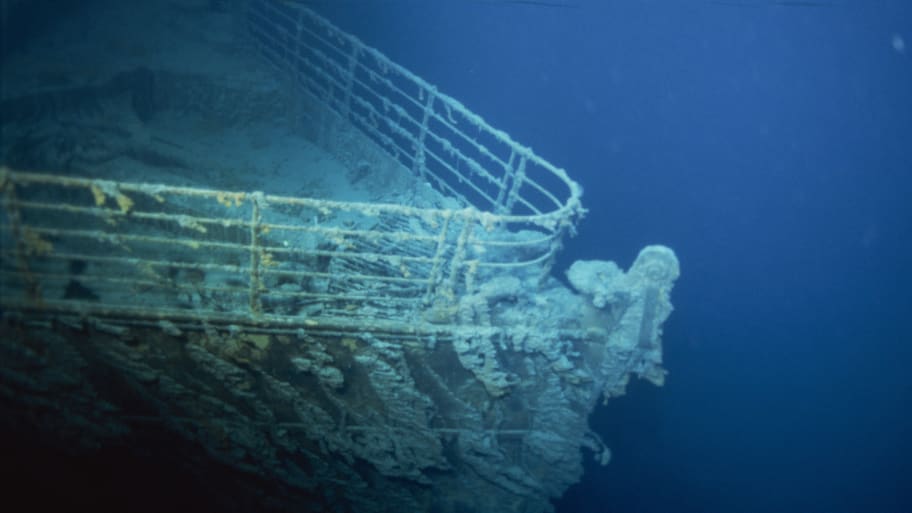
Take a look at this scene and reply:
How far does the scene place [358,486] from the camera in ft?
14.9

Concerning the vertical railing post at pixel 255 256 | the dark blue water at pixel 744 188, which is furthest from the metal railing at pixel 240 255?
the dark blue water at pixel 744 188

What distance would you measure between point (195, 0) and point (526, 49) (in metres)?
18.6

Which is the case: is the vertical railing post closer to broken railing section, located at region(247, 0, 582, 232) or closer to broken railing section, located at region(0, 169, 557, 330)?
broken railing section, located at region(0, 169, 557, 330)

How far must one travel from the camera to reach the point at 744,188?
22.0 meters

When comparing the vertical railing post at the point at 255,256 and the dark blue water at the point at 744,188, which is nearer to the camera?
the vertical railing post at the point at 255,256

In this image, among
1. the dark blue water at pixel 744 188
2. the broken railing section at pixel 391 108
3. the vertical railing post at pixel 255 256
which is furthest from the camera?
the dark blue water at pixel 744 188

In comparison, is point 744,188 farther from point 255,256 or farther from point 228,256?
point 255,256

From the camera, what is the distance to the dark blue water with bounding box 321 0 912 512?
14.0 metres

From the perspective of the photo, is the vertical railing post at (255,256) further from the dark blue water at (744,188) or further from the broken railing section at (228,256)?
the dark blue water at (744,188)

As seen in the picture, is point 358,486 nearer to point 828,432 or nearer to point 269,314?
point 269,314

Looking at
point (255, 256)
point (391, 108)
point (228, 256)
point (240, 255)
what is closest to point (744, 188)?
point (391, 108)

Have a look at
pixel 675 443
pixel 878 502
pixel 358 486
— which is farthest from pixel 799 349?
pixel 358 486

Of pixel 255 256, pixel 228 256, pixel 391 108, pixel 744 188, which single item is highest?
pixel 744 188

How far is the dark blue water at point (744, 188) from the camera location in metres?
14.0
